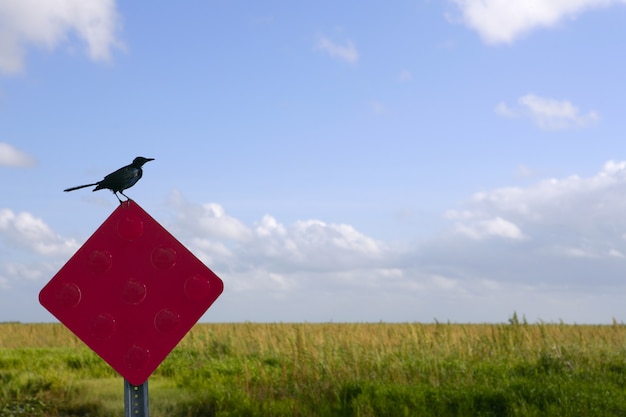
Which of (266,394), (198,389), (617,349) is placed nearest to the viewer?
(266,394)

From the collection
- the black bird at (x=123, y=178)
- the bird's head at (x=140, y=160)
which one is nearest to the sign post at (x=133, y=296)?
the black bird at (x=123, y=178)

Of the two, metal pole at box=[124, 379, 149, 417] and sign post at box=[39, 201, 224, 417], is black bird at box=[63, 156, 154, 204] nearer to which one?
sign post at box=[39, 201, 224, 417]

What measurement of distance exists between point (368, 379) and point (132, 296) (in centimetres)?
828

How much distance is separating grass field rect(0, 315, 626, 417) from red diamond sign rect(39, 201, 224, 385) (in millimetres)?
5930

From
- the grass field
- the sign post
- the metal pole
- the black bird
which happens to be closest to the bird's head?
the black bird

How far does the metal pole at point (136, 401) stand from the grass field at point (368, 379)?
5.76 m

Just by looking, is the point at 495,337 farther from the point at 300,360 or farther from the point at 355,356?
the point at 300,360

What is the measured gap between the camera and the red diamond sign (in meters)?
4.34

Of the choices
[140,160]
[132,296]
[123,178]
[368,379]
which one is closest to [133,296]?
[132,296]

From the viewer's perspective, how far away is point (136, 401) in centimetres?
446

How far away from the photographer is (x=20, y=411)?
11945mm

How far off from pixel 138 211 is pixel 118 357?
2.73 ft

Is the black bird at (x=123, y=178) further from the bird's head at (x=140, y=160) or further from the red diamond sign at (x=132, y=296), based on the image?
the red diamond sign at (x=132, y=296)

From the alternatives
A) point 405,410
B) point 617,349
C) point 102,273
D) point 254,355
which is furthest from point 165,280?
point 254,355
